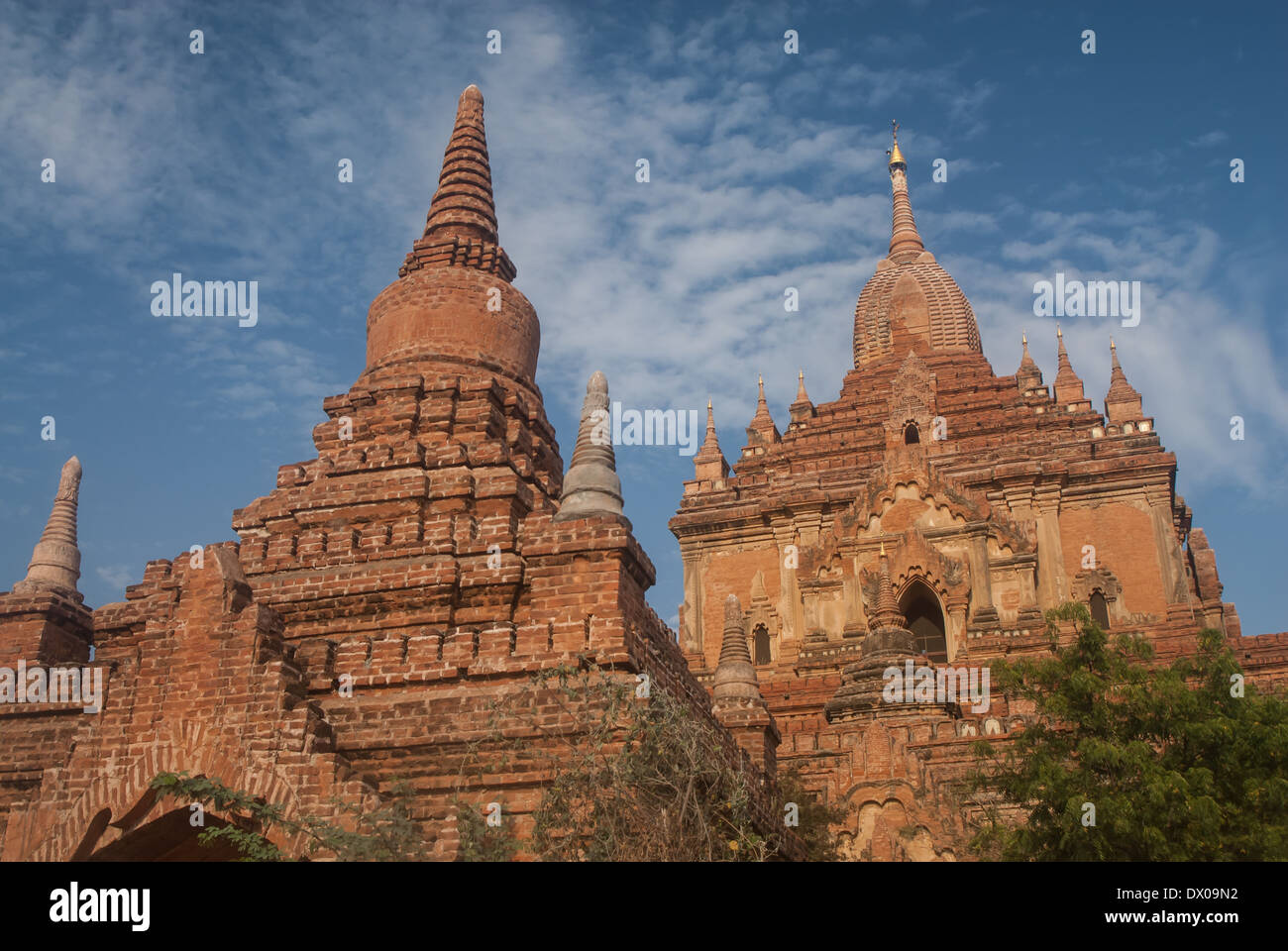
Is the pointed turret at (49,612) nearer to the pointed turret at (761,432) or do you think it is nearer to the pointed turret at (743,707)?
the pointed turret at (743,707)

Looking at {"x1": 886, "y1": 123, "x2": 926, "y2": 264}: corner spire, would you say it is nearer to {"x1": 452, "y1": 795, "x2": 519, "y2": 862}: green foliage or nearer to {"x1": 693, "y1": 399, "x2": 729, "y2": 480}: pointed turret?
{"x1": 693, "y1": 399, "x2": 729, "y2": 480}: pointed turret

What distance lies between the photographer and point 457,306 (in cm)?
1756

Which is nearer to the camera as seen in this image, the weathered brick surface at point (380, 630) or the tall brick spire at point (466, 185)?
the weathered brick surface at point (380, 630)

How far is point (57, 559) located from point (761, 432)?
2706 cm

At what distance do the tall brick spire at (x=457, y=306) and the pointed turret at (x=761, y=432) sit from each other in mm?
23911

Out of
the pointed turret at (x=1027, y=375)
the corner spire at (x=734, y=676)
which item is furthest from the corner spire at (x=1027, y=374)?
the corner spire at (x=734, y=676)

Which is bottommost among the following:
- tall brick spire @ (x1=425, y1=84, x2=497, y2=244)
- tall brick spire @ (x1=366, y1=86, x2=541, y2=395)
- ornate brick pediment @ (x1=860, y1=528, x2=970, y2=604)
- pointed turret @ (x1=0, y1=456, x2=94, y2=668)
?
pointed turret @ (x1=0, y1=456, x2=94, y2=668)

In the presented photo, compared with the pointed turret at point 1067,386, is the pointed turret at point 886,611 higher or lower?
lower

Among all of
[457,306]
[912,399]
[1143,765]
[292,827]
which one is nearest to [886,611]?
[1143,765]

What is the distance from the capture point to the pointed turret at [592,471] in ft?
43.4

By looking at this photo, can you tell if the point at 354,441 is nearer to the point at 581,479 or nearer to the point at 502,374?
the point at 502,374

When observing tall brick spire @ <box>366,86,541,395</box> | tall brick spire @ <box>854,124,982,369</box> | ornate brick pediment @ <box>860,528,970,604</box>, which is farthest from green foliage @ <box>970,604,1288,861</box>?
tall brick spire @ <box>854,124,982,369</box>

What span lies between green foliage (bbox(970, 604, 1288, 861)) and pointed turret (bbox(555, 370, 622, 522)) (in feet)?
19.5

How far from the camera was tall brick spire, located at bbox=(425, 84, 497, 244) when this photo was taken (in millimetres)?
18906
